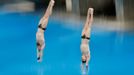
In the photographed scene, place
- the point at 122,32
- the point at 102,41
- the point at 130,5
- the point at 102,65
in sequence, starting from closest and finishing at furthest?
the point at 102,65, the point at 102,41, the point at 122,32, the point at 130,5

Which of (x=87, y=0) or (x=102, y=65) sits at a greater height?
(x=87, y=0)

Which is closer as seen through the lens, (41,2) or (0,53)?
(0,53)

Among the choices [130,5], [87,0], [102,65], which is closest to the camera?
[102,65]

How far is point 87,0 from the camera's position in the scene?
21.7 ft

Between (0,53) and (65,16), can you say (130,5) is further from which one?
(0,53)

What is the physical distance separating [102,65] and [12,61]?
43.1 inches

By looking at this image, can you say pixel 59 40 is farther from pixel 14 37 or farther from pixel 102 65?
pixel 102 65

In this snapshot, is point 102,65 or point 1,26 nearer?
point 102,65

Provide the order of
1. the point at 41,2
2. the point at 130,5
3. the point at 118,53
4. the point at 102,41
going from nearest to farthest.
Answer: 1. the point at 118,53
2. the point at 102,41
3. the point at 130,5
4. the point at 41,2

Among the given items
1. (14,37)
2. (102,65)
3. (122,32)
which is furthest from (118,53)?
(14,37)

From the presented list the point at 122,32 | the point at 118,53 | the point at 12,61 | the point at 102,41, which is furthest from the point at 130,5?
the point at 12,61

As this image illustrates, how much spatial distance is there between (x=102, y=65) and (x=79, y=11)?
257cm

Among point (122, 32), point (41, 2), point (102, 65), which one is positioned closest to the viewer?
point (102, 65)

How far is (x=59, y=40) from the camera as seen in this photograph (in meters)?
5.26
